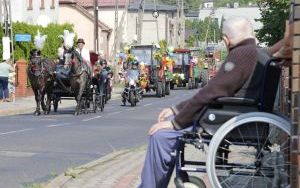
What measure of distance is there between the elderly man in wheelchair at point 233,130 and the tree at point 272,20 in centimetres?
1301

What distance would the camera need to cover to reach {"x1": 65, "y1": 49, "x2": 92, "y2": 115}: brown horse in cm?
2522

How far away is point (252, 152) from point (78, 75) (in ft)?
61.4

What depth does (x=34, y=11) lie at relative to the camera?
55.7 meters

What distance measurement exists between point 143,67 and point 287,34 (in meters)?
32.2

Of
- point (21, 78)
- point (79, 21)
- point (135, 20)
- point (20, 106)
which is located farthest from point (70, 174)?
point (135, 20)

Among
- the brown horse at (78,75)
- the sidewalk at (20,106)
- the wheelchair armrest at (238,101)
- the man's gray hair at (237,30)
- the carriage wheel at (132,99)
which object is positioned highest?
the man's gray hair at (237,30)

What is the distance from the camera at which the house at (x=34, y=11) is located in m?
51.9

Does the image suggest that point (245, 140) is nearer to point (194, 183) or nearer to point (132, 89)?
point (194, 183)

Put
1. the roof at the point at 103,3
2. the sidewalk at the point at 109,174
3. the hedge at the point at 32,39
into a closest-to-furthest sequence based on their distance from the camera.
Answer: the sidewalk at the point at 109,174 → the hedge at the point at 32,39 → the roof at the point at 103,3

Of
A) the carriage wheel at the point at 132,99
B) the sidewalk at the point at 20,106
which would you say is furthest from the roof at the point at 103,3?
the carriage wheel at the point at 132,99

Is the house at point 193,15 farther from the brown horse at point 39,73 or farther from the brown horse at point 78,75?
the brown horse at point 78,75

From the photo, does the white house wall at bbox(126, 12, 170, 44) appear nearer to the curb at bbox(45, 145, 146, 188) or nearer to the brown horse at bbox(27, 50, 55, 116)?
the brown horse at bbox(27, 50, 55, 116)

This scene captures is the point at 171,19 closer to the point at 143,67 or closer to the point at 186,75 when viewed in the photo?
the point at 186,75

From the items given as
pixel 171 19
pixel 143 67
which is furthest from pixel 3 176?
pixel 171 19
